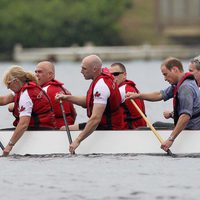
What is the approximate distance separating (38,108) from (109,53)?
57.1m

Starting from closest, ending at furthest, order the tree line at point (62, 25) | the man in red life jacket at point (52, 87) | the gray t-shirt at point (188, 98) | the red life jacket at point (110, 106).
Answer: the gray t-shirt at point (188, 98), the red life jacket at point (110, 106), the man in red life jacket at point (52, 87), the tree line at point (62, 25)

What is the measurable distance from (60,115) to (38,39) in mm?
65476

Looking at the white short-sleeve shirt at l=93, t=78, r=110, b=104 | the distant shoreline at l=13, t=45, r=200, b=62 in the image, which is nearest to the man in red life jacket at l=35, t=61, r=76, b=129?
the white short-sleeve shirt at l=93, t=78, r=110, b=104

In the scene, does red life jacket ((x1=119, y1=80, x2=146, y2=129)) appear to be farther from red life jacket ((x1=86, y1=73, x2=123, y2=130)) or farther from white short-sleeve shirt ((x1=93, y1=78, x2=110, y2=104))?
white short-sleeve shirt ((x1=93, y1=78, x2=110, y2=104))

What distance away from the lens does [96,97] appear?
17.6 meters

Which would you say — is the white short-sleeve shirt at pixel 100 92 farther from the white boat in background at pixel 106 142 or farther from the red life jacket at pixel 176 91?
the red life jacket at pixel 176 91

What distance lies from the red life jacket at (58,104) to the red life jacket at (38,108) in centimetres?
36

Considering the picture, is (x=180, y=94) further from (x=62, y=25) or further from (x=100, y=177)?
(x=62, y=25)

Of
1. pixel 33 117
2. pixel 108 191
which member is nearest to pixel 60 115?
pixel 33 117

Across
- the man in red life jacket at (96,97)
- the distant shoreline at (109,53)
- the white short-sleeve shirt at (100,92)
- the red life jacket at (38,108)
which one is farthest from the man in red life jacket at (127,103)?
the distant shoreline at (109,53)

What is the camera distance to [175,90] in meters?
17.5

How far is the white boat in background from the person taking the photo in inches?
707

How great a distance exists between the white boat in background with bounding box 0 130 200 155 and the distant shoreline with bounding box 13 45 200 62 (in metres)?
55.3

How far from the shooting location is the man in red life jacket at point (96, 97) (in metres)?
17.5
